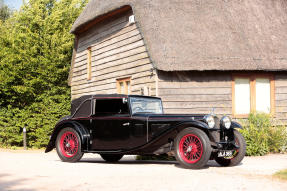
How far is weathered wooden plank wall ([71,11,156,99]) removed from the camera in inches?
579

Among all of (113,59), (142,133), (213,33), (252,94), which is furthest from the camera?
(113,59)

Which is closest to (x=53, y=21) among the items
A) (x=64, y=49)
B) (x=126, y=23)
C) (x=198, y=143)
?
(x=64, y=49)

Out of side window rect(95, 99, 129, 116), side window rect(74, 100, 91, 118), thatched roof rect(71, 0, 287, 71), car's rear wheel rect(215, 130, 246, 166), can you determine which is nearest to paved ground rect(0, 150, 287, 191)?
car's rear wheel rect(215, 130, 246, 166)

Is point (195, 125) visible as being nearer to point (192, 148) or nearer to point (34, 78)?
point (192, 148)

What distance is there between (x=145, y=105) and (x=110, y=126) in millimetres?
1028

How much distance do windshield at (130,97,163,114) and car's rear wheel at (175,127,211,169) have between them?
151cm

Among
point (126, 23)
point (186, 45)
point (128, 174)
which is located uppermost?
point (126, 23)

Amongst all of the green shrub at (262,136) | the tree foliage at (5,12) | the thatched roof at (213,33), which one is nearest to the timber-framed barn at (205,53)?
the thatched roof at (213,33)

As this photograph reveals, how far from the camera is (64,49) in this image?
2486 centimetres

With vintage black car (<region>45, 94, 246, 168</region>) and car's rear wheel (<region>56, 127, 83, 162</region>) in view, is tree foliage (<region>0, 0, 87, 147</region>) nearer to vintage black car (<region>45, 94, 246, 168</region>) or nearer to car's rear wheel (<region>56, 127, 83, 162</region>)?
car's rear wheel (<region>56, 127, 83, 162</region>)

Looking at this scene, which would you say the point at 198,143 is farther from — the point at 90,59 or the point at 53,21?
the point at 53,21

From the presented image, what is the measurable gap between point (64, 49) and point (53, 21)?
6.46 feet

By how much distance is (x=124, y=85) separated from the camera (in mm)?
16047

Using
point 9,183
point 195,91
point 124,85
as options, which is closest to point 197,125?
point 9,183
